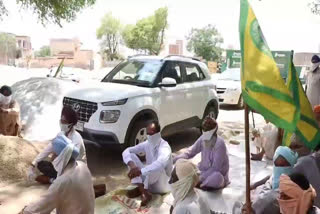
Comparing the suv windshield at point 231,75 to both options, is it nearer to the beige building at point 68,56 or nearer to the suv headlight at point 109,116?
the suv headlight at point 109,116

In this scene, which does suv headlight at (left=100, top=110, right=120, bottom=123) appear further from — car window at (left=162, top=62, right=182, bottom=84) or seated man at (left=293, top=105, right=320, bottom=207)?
seated man at (left=293, top=105, right=320, bottom=207)

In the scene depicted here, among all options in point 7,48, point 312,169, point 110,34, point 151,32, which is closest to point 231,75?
point 312,169

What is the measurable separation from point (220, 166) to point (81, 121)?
274 centimetres

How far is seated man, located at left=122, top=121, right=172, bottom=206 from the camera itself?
480cm

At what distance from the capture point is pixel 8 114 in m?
7.12

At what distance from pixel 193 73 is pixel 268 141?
3050 mm

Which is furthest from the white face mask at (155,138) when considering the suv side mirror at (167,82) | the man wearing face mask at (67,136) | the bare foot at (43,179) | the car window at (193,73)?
the car window at (193,73)

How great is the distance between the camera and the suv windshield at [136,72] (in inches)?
283

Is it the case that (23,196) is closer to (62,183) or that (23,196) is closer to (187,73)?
(62,183)

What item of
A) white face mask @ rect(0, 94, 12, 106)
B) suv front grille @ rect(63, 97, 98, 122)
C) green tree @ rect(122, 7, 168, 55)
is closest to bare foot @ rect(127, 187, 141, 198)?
suv front grille @ rect(63, 97, 98, 122)

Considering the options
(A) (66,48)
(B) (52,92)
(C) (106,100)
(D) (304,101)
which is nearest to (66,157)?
(D) (304,101)

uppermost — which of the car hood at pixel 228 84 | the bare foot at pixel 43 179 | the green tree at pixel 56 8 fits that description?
the green tree at pixel 56 8

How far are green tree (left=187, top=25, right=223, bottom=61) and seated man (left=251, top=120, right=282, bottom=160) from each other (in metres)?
38.2

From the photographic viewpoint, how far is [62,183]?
2.89 metres
